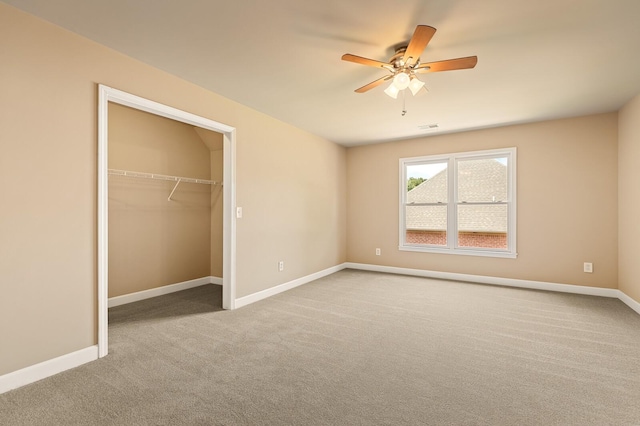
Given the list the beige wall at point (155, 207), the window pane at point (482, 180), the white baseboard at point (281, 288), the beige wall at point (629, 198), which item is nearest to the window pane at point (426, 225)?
the window pane at point (482, 180)

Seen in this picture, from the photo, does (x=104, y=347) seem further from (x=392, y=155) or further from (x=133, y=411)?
(x=392, y=155)

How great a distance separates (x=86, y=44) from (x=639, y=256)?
5993mm

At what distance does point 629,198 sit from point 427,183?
2.63m

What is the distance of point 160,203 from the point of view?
4.48 meters

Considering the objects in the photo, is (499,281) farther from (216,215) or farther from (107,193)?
(107,193)

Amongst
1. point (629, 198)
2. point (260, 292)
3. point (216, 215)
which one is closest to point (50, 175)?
point (260, 292)

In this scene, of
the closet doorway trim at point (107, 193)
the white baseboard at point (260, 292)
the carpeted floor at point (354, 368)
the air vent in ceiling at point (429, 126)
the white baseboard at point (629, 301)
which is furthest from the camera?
the air vent in ceiling at point (429, 126)

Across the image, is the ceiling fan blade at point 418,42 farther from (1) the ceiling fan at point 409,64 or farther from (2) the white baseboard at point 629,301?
(2) the white baseboard at point 629,301

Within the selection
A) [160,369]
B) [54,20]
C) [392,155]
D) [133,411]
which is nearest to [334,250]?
[392,155]

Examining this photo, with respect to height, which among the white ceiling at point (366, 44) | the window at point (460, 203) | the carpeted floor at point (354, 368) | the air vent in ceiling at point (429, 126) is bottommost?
the carpeted floor at point (354, 368)

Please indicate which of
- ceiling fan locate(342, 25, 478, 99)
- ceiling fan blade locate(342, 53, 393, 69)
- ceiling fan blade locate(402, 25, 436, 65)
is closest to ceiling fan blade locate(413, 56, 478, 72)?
ceiling fan locate(342, 25, 478, 99)

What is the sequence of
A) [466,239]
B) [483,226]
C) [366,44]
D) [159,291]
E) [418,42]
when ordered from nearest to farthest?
[418,42] → [366,44] → [159,291] → [483,226] → [466,239]

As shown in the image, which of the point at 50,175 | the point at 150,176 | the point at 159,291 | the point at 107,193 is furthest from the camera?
the point at 159,291

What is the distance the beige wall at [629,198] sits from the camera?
11.7 feet
